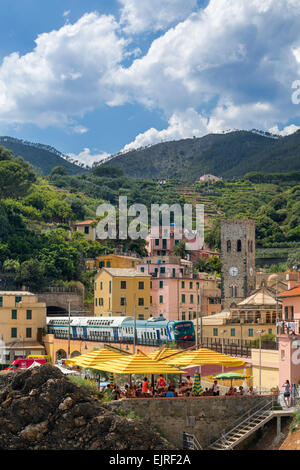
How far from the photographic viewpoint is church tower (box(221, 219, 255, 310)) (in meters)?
80.4

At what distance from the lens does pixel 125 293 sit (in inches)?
3007

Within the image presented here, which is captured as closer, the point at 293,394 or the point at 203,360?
the point at 293,394

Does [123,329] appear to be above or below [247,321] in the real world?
below

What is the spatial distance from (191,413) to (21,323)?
4182cm

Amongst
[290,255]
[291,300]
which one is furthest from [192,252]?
[291,300]

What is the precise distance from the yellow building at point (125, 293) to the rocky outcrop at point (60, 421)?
45.7 metres

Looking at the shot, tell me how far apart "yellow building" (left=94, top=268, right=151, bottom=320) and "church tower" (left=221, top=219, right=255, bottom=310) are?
32.4 ft

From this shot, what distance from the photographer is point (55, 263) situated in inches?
3546

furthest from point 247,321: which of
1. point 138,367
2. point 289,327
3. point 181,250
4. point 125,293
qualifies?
point 181,250

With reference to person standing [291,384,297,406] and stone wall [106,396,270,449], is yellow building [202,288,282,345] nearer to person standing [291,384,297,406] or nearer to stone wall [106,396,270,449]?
person standing [291,384,297,406]

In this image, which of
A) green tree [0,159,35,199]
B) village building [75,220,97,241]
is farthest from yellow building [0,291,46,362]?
green tree [0,159,35,199]

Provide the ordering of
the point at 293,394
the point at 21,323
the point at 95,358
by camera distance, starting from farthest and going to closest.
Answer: the point at 21,323
the point at 95,358
the point at 293,394

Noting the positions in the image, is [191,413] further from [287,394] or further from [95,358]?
[95,358]
